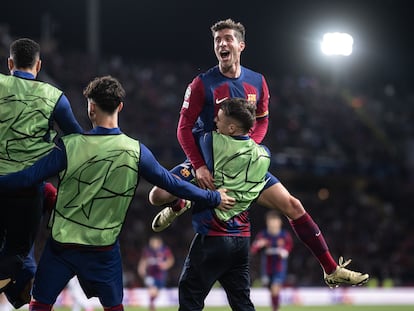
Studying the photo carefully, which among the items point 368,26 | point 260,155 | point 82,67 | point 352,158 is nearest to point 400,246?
point 352,158

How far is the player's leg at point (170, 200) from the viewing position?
605 cm

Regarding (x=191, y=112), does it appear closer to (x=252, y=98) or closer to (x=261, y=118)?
(x=252, y=98)

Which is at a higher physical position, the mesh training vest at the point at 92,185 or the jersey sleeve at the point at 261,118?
the jersey sleeve at the point at 261,118

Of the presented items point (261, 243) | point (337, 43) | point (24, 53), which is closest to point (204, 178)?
point (24, 53)

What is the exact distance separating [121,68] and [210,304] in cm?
1029

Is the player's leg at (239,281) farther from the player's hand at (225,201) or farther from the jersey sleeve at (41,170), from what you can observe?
Result: the jersey sleeve at (41,170)

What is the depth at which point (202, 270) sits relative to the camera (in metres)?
5.62

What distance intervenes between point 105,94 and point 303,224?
2120 millimetres

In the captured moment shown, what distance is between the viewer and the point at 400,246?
24.6 metres

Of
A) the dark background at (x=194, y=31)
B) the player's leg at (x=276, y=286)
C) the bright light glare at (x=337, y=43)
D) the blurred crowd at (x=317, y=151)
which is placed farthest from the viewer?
the dark background at (x=194, y=31)

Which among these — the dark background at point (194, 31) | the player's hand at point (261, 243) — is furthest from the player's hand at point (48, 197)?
the dark background at point (194, 31)

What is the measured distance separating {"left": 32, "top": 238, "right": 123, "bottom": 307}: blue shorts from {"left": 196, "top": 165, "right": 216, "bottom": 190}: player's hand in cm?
86

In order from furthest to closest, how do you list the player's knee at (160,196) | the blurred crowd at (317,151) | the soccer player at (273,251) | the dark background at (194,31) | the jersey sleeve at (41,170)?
the dark background at (194,31) < the blurred crowd at (317,151) < the soccer player at (273,251) < the player's knee at (160,196) < the jersey sleeve at (41,170)

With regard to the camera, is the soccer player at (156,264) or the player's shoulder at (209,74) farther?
the soccer player at (156,264)
